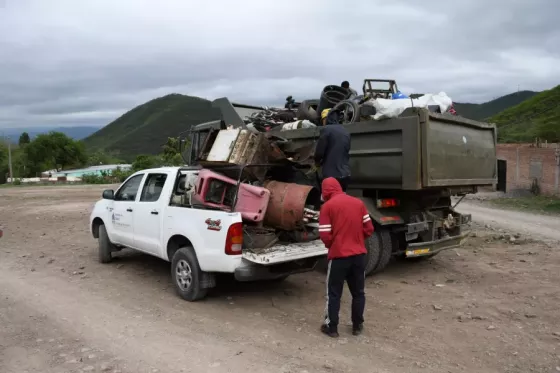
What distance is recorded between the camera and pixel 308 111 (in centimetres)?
866

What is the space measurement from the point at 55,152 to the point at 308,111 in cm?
7627

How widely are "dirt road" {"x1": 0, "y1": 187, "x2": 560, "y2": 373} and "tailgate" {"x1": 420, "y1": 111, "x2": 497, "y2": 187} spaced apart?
1499mm

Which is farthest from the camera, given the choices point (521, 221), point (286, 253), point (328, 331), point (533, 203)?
point (533, 203)

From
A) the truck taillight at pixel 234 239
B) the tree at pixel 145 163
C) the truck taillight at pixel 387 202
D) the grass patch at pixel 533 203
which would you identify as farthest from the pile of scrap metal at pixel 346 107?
the tree at pixel 145 163

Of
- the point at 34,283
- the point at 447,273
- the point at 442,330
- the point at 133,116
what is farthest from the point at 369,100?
the point at 133,116

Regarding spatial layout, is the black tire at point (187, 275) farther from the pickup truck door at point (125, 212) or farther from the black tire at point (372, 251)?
the black tire at point (372, 251)

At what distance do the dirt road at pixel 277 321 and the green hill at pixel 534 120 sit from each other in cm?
2147

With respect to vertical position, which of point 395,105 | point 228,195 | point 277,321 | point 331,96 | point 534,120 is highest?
point 534,120

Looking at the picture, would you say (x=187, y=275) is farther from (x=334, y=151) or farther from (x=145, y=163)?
(x=145, y=163)

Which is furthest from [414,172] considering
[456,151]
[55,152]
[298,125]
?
[55,152]

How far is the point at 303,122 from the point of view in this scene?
7918 mm

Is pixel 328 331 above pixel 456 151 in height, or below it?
below

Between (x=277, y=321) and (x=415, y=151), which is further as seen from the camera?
(x=415, y=151)

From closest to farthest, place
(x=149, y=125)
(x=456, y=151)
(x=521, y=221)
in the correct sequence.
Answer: (x=456, y=151), (x=521, y=221), (x=149, y=125)
